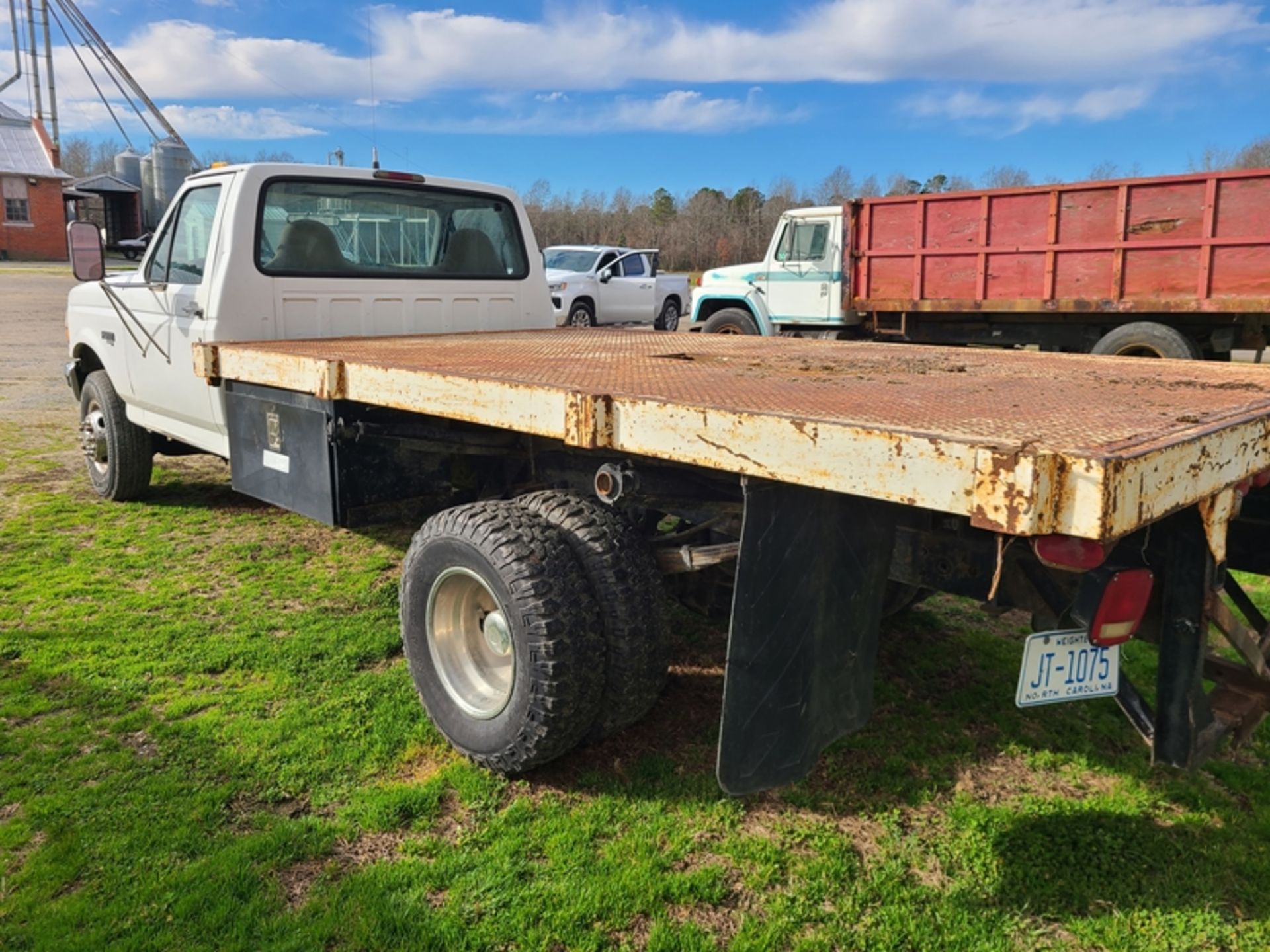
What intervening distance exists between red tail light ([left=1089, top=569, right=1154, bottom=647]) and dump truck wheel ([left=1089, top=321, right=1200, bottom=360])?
25.6ft

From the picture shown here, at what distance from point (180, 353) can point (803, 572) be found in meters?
3.76

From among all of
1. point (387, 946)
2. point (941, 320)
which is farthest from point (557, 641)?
point (941, 320)

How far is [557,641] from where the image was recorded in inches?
109

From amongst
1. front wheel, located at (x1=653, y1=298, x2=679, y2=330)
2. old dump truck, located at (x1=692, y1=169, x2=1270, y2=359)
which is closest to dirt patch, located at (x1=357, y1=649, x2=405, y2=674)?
old dump truck, located at (x1=692, y1=169, x2=1270, y2=359)

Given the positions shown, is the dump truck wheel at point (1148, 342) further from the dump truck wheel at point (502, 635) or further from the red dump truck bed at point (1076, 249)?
the dump truck wheel at point (502, 635)

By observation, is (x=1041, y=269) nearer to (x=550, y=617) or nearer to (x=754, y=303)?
(x=754, y=303)

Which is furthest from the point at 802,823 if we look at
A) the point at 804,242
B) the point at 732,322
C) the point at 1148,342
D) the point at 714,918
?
the point at 732,322

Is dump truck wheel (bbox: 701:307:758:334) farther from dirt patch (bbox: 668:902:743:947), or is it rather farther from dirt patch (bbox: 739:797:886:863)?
dirt patch (bbox: 668:902:743:947)

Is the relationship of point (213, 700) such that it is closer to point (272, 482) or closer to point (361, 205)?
point (272, 482)

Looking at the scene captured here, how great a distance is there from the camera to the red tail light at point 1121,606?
7.18ft

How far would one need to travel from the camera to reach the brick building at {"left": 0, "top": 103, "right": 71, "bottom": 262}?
40.7m

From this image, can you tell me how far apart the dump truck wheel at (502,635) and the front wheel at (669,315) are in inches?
709

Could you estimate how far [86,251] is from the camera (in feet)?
17.3

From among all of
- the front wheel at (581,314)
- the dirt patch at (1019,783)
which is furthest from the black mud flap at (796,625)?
the front wheel at (581,314)
